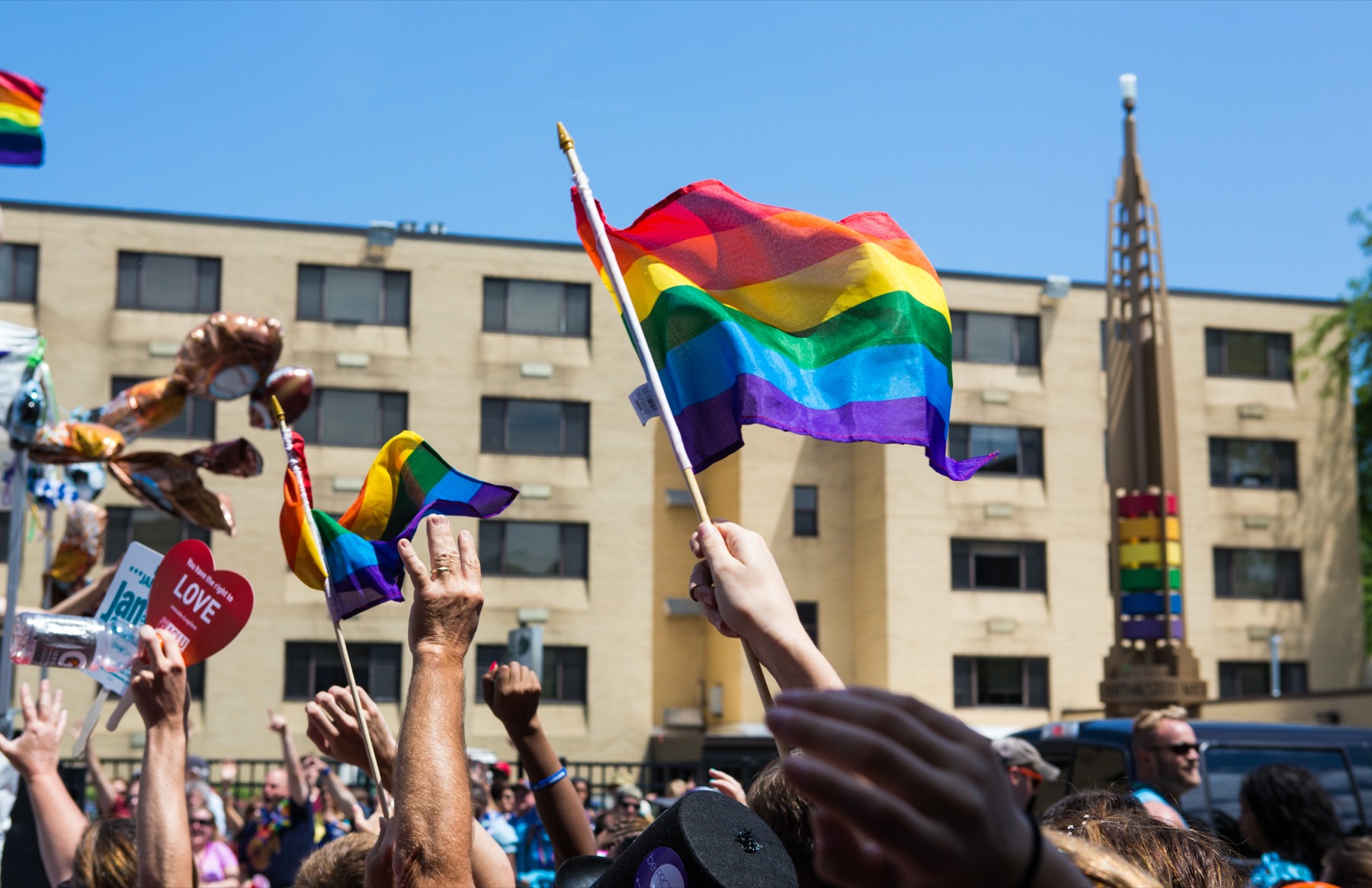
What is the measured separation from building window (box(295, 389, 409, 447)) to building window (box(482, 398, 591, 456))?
200cm

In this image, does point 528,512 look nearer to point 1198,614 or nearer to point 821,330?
point 1198,614

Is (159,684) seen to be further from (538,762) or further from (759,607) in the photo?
(759,607)

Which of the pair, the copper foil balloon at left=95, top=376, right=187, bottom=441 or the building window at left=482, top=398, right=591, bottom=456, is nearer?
the copper foil balloon at left=95, top=376, right=187, bottom=441

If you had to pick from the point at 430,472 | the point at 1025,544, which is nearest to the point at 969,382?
the point at 1025,544

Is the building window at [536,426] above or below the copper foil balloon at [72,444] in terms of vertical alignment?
above

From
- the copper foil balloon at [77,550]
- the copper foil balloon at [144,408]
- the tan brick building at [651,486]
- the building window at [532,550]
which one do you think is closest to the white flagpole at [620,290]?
the copper foil balloon at [144,408]

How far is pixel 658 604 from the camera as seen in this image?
34.5m

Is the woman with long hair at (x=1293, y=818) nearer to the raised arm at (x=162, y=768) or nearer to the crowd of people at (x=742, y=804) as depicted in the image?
the crowd of people at (x=742, y=804)

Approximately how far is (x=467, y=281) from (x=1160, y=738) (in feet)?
87.4

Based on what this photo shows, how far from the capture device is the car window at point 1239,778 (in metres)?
9.19

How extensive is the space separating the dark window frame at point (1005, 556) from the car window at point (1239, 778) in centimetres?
2301

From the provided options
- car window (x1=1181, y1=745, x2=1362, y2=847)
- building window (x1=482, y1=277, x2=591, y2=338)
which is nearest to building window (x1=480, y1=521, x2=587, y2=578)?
building window (x1=482, y1=277, x2=591, y2=338)

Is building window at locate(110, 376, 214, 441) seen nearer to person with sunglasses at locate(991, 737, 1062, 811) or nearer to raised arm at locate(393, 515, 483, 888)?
person with sunglasses at locate(991, 737, 1062, 811)

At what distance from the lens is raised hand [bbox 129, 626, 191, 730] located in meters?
3.57
